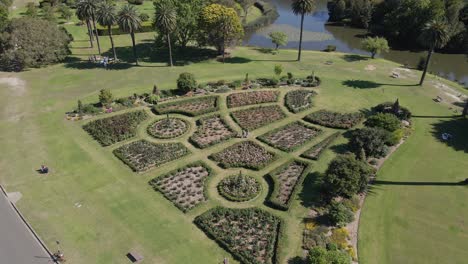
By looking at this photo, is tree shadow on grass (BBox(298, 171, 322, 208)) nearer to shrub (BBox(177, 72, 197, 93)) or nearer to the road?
the road

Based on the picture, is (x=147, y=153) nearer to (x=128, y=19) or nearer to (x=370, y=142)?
(x=370, y=142)

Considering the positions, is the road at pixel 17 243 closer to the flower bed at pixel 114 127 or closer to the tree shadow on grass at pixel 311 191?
the flower bed at pixel 114 127

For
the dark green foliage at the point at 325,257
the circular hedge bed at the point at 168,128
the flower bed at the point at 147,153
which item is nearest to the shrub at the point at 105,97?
the circular hedge bed at the point at 168,128

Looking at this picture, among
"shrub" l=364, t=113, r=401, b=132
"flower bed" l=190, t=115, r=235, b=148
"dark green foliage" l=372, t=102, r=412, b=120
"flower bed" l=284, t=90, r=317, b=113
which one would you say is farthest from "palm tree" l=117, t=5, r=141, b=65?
"shrub" l=364, t=113, r=401, b=132

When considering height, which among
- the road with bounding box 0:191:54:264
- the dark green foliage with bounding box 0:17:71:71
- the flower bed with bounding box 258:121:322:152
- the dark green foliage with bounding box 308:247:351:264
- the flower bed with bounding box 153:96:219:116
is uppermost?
the dark green foliage with bounding box 0:17:71:71

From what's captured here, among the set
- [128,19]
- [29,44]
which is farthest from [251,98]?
[29,44]

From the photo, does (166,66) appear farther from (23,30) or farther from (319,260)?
(319,260)
